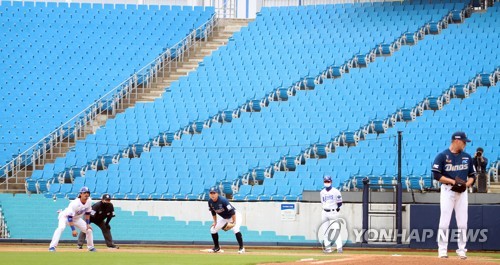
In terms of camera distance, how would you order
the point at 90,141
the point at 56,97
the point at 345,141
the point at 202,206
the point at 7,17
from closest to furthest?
the point at 202,206 → the point at 345,141 → the point at 90,141 → the point at 56,97 → the point at 7,17

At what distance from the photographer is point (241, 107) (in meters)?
36.1

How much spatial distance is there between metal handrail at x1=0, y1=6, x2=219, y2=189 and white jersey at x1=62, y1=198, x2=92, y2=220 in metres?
10.7

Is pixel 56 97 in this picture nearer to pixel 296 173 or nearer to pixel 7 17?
pixel 7 17

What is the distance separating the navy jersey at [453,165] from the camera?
54.1 feet

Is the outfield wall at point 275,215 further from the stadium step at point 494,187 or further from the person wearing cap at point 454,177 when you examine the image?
the person wearing cap at point 454,177

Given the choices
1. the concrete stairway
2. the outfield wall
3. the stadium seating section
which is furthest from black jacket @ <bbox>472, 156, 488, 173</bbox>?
the stadium seating section

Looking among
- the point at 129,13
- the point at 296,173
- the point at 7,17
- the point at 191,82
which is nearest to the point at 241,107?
the point at 191,82

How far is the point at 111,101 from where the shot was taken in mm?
37844

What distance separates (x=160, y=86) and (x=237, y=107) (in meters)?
4.25

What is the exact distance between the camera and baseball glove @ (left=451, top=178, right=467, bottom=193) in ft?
53.5

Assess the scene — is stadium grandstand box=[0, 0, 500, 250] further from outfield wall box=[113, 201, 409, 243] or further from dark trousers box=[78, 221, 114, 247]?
dark trousers box=[78, 221, 114, 247]

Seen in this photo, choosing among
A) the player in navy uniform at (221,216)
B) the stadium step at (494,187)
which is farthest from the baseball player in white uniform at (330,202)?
the stadium step at (494,187)

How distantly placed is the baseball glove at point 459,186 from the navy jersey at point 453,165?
0.49ft

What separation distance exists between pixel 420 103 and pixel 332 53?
17.2 ft
